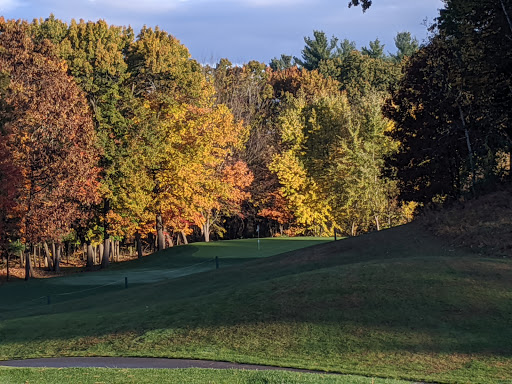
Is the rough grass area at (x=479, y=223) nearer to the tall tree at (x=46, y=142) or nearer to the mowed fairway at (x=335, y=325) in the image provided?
the mowed fairway at (x=335, y=325)

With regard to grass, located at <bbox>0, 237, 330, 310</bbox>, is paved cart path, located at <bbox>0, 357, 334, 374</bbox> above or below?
below

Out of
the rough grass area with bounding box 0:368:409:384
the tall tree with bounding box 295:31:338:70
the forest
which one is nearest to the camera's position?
the rough grass area with bounding box 0:368:409:384

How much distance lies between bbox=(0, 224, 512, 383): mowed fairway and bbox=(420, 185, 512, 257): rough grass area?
92 cm

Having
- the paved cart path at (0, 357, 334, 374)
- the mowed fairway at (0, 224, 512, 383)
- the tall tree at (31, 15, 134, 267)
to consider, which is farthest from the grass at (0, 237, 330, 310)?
the paved cart path at (0, 357, 334, 374)

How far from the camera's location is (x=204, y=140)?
53.4 meters

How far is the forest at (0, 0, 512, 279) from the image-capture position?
110 ft

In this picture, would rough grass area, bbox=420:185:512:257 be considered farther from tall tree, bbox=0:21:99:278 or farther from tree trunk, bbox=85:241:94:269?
tree trunk, bbox=85:241:94:269

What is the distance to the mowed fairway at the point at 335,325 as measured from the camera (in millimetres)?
14047

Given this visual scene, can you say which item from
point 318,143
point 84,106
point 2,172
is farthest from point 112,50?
point 318,143

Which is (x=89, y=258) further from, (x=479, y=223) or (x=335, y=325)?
(x=335, y=325)

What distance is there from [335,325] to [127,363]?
4984 mm

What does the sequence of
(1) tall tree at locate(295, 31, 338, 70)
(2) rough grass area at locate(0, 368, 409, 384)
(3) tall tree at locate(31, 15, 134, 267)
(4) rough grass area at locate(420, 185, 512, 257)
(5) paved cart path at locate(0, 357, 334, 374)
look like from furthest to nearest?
(1) tall tree at locate(295, 31, 338, 70) < (3) tall tree at locate(31, 15, 134, 267) < (4) rough grass area at locate(420, 185, 512, 257) < (5) paved cart path at locate(0, 357, 334, 374) < (2) rough grass area at locate(0, 368, 409, 384)

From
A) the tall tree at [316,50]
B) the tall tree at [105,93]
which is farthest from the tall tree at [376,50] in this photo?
the tall tree at [105,93]

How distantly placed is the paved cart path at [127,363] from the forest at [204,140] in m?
18.9
